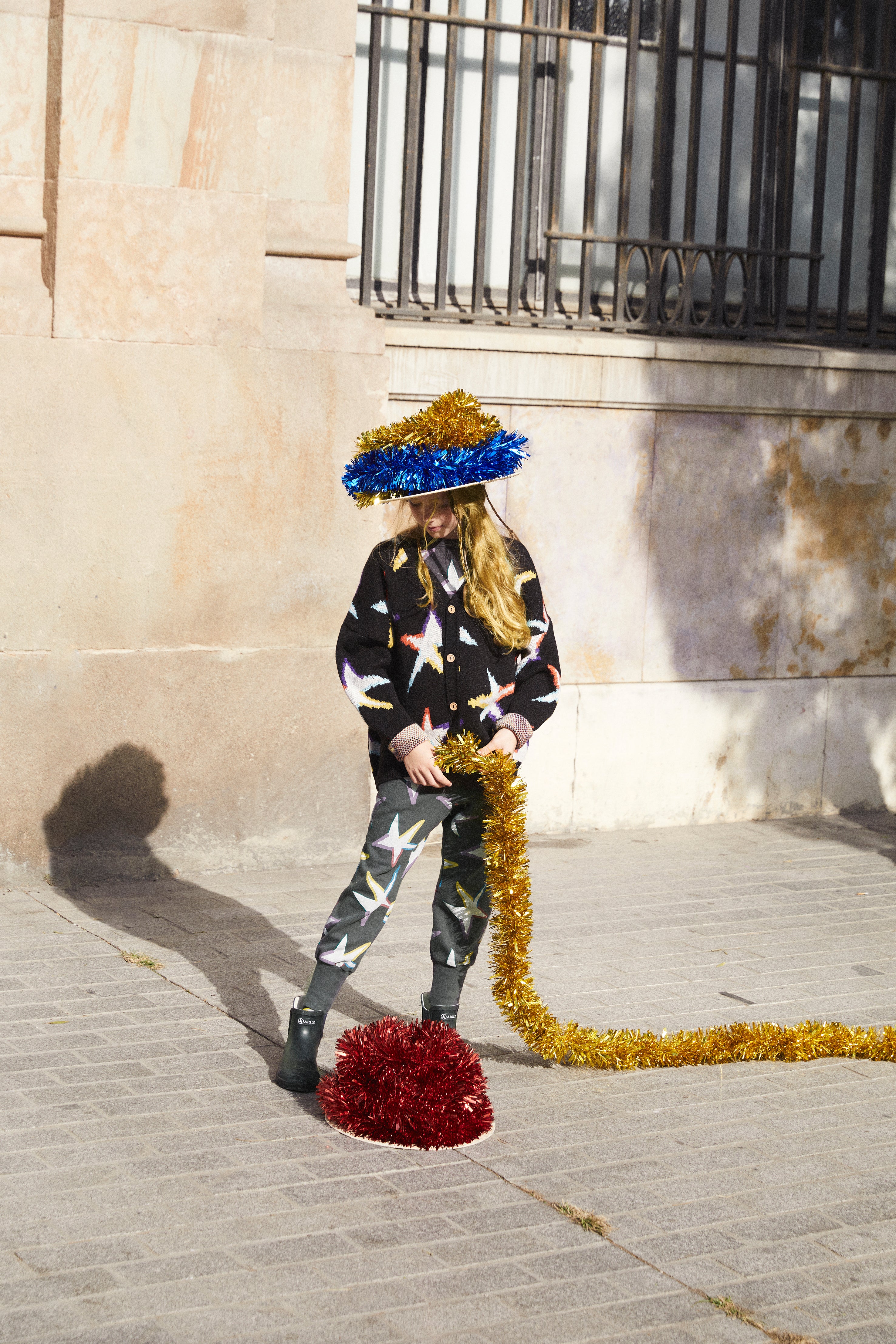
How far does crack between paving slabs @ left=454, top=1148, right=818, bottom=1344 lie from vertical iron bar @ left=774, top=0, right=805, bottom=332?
5.62 metres

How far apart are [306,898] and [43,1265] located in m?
3.12

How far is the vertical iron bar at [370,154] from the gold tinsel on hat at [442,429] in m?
3.21

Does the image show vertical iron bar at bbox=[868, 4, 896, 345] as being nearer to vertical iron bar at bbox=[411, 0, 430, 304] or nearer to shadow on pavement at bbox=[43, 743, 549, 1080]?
vertical iron bar at bbox=[411, 0, 430, 304]

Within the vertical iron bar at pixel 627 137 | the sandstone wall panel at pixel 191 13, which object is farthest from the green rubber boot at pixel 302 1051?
the vertical iron bar at pixel 627 137

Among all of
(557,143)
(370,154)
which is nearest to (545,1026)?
(370,154)

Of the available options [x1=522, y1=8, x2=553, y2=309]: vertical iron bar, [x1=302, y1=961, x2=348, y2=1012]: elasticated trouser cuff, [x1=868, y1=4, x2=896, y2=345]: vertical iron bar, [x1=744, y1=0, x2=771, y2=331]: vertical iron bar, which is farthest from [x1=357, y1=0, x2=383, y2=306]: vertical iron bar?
[x1=302, y1=961, x2=348, y2=1012]: elasticated trouser cuff

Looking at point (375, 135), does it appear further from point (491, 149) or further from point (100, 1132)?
point (100, 1132)

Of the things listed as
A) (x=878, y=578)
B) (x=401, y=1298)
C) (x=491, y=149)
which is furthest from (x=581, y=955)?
(x=491, y=149)

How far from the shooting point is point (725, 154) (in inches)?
320

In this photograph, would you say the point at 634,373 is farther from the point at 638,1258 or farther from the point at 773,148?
the point at 638,1258

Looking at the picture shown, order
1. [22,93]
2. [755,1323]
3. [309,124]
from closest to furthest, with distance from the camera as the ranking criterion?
[755,1323]
[22,93]
[309,124]

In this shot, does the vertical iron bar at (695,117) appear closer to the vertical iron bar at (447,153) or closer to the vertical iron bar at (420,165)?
the vertical iron bar at (447,153)

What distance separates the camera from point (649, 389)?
7699 millimetres

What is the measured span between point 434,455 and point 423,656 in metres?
0.54
